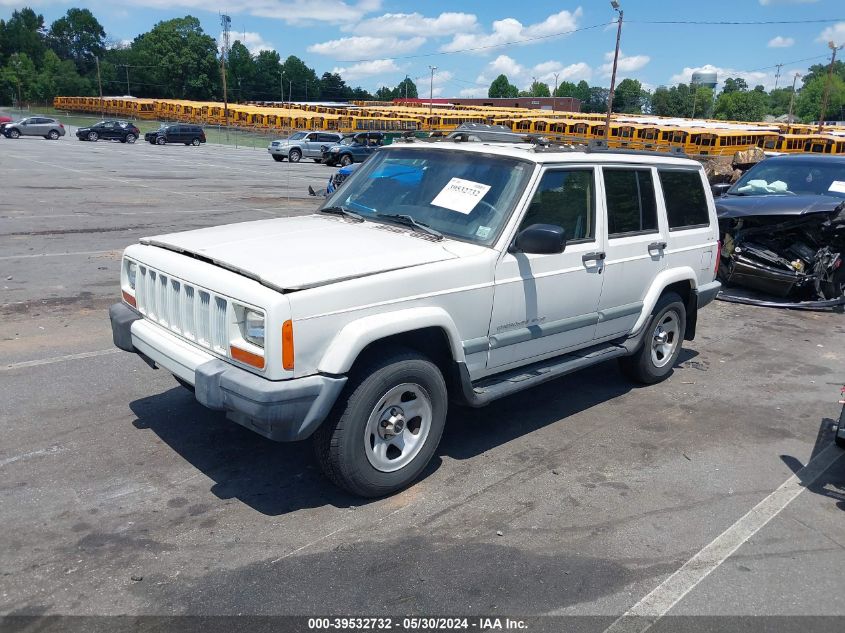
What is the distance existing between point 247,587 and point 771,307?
8.81 metres

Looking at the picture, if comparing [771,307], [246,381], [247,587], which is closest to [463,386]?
[246,381]

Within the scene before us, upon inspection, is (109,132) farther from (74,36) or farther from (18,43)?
(74,36)

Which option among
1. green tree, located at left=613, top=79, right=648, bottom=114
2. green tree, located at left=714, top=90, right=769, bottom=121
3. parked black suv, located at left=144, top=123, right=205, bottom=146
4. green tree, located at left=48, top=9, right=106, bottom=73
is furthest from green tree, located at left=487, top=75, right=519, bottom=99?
parked black suv, located at left=144, top=123, right=205, bottom=146

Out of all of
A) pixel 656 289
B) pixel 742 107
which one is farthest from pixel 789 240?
pixel 742 107

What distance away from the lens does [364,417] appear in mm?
3885

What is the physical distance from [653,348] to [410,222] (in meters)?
2.87

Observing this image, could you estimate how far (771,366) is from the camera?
288 inches

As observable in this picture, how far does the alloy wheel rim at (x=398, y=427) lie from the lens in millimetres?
4020

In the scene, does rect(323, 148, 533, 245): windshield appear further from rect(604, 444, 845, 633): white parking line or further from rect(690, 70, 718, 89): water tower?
rect(690, 70, 718, 89): water tower

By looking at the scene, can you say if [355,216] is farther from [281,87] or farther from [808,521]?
[281,87]

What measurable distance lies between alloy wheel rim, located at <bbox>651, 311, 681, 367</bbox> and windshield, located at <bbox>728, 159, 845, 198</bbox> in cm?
512

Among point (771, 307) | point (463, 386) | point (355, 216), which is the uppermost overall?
point (355, 216)

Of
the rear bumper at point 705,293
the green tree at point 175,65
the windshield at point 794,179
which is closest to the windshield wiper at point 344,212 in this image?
the rear bumper at point 705,293

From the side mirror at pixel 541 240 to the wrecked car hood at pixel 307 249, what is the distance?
480mm
